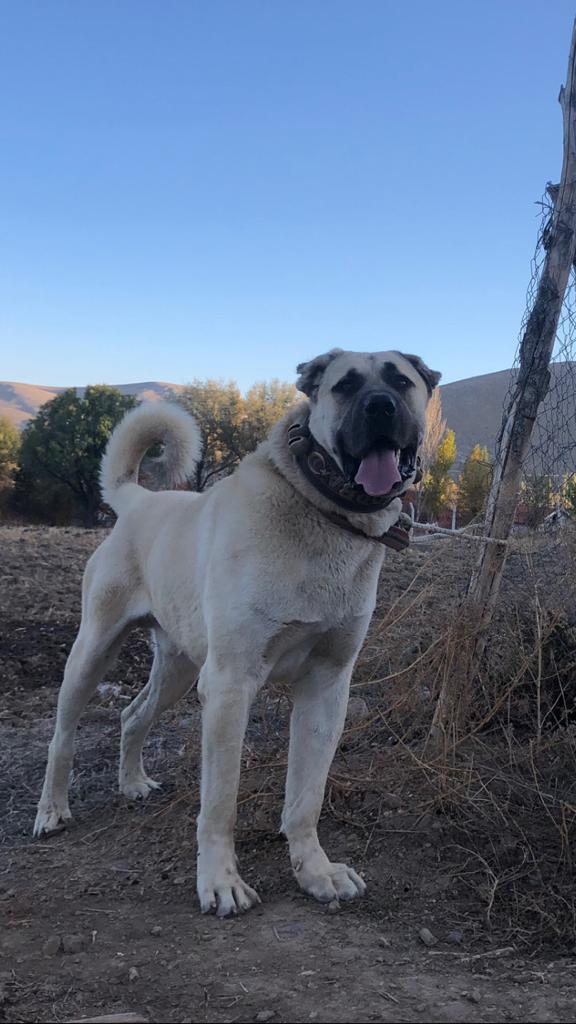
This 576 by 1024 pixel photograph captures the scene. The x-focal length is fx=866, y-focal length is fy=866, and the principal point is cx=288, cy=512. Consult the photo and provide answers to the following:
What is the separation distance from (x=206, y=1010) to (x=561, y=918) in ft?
4.63

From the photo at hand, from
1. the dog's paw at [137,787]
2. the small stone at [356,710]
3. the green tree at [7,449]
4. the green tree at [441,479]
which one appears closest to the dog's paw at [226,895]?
the dog's paw at [137,787]

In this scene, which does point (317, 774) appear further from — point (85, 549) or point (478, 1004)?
point (85, 549)

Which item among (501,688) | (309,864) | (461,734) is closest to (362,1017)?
(309,864)

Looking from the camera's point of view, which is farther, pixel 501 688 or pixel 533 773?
pixel 501 688

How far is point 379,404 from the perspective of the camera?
3236 mm

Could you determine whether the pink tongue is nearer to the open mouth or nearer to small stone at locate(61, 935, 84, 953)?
the open mouth

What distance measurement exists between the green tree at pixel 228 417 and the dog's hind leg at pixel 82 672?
97.5 ft

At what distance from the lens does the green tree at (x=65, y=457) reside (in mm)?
34719

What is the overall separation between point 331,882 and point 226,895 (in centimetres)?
42

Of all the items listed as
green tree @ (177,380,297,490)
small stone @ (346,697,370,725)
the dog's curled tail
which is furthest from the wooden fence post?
green tree @ (177,380,297,490)

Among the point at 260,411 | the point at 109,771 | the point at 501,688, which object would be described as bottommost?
the point at 109,771

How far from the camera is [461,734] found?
4184mm

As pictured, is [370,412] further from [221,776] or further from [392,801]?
[392,801]

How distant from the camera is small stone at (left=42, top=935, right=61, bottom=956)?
9.71 ft
